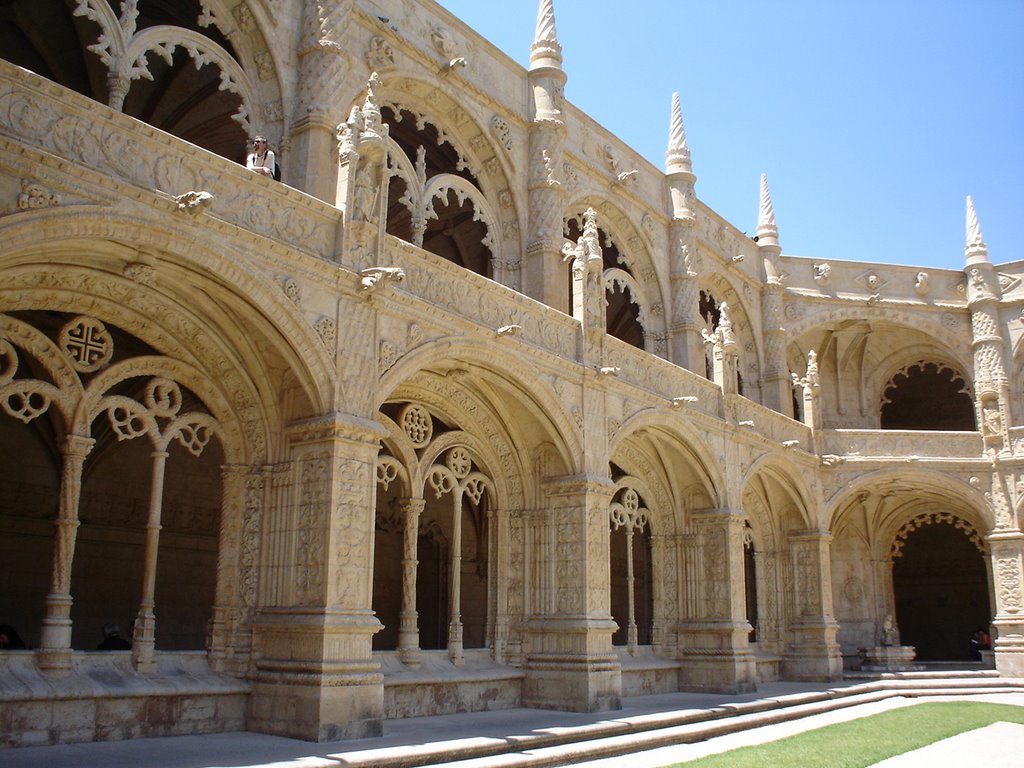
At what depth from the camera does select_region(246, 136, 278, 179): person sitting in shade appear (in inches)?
452

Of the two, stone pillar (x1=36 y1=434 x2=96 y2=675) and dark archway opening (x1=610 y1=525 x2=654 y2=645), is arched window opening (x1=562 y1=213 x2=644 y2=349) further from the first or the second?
stone pillar (x1=36 y1=434 x2=96 y2=675)

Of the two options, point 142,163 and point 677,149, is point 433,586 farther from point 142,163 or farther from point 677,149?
point 142,163

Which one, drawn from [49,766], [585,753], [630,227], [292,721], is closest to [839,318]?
[630,227]

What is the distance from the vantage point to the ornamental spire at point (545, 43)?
17516 mm

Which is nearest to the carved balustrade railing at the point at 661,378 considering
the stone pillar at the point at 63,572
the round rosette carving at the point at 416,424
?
the round rosette carving at the point at 416,424

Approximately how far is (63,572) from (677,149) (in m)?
16.0

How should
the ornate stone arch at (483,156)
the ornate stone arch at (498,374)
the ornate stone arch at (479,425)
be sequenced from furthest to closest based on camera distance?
the ornate stone arch at (483,156) → the ornate stone arch at (479,425) → the ornate stone arch at (498,374)

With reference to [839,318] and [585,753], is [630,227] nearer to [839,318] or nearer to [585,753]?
[839,318]

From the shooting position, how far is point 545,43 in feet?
58.1

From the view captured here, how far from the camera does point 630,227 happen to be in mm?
19797

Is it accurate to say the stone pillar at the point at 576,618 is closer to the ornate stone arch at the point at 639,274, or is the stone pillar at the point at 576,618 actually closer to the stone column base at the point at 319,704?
the stone column base at the point at 319,704

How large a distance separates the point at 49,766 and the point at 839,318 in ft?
74.0

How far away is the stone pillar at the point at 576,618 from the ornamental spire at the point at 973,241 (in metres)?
16.3

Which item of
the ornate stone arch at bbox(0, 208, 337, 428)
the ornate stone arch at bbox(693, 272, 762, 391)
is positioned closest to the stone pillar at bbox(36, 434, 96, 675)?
the ornate stone arch at bbox(0, 208, 337, 428)
